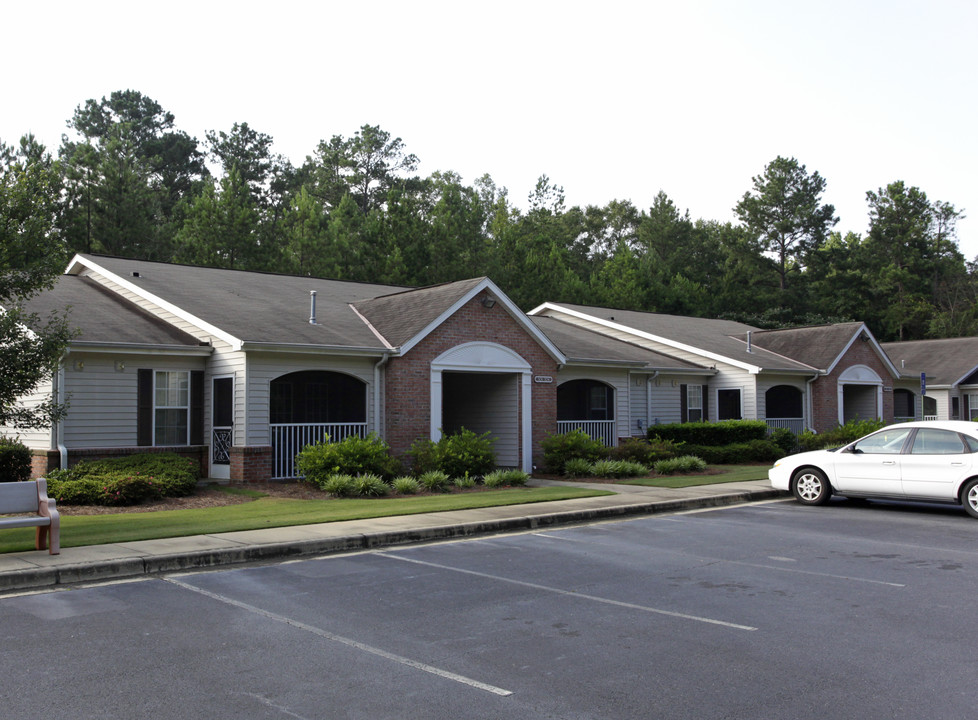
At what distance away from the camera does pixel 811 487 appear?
16.7m

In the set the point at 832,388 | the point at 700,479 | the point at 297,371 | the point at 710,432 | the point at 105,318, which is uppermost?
the point at 105,318

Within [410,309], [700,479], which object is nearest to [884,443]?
[700,479]

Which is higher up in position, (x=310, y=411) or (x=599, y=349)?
(x=599, y=349)

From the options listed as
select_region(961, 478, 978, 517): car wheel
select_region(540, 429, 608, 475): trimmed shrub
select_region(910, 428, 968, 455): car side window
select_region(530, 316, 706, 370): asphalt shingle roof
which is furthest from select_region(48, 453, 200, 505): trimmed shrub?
select_region(961, 478, 978, 517): car wheel

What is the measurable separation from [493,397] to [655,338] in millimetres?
11408

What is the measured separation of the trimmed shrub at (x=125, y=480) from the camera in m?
15.2

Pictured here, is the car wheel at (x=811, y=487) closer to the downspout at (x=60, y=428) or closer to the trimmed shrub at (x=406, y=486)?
the trimmed shrub at (x=406, y=486)

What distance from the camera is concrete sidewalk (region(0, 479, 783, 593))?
9.41 meters

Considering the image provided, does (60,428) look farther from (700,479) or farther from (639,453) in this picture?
(639,453)

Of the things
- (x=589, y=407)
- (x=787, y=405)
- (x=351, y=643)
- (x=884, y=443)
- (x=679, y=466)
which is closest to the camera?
(x=351, y=643)

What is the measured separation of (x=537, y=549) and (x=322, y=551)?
2.80m

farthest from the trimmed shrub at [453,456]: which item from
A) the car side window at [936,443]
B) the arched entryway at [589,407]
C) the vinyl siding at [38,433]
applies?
the car side window at [936,443]

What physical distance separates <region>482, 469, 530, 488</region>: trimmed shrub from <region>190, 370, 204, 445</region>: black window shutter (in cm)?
637

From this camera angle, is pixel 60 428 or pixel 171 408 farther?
pixel 171 408
